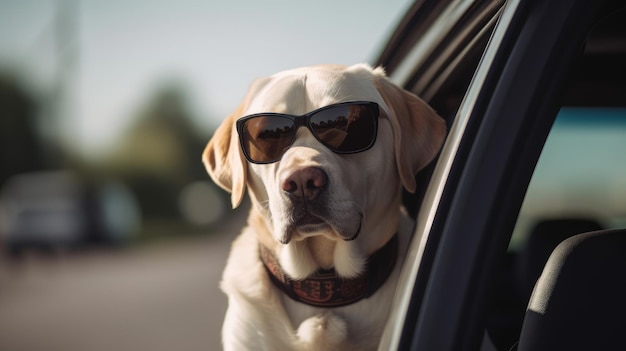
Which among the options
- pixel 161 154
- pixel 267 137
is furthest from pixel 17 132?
pixel 267 137

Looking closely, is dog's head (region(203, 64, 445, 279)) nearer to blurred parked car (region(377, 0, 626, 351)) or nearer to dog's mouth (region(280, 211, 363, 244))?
dog's mouth (region(280, 211, 363, 244))

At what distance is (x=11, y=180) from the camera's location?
37.3 meters

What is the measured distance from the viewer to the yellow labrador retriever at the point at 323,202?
2.19 metres

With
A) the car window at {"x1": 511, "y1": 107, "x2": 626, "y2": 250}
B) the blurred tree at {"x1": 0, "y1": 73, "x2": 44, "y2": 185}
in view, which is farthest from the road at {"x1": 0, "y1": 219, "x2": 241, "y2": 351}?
the blurred tree at {"x1": 0, "y1": 73, "x2": 44, "y2": 185}

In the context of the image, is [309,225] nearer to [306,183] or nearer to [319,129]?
[306,183]

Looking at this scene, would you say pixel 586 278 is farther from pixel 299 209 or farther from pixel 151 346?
pixel 151 346

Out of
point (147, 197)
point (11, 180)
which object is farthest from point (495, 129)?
point (147, 197)

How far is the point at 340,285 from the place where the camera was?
90.4 inches

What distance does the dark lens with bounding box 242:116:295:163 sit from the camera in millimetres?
2209

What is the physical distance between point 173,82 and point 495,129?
62047mm

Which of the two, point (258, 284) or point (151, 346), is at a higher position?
point (258, 284)

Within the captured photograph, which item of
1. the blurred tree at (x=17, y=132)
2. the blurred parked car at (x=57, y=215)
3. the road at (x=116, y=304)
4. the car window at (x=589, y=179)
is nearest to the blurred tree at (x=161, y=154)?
the blurred tree at (x=17, y=132)

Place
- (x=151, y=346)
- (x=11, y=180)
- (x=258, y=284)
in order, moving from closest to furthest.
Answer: (x=258, y=284)
(x=151, y=346)
(x=11, y=180)

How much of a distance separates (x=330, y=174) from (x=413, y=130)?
44cm
